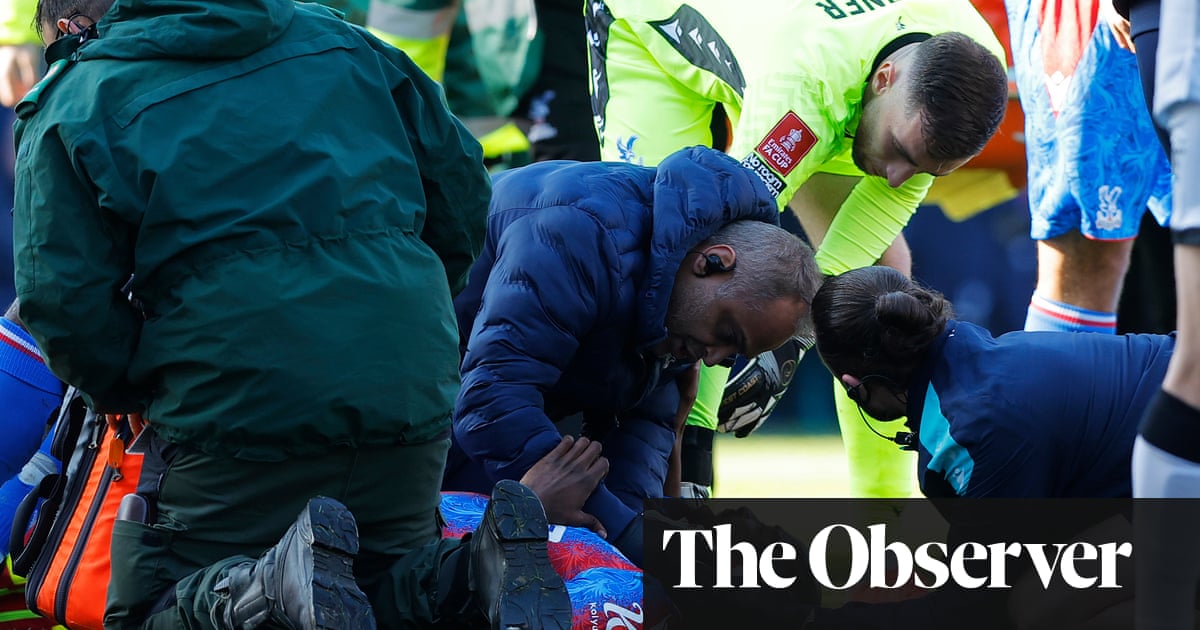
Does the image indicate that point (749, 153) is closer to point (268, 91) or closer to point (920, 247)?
point (268, 91)

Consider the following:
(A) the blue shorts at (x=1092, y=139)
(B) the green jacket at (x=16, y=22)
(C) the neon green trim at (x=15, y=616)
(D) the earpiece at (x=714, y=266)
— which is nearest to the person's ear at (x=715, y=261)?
(D) the earpiece at (x=714, y=266)

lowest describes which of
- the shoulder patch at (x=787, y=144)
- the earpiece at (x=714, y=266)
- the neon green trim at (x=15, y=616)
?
the neon green trim at (x=15, y=616)

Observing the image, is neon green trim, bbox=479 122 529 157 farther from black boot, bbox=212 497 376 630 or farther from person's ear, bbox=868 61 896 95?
black boot, bbox=212 497 376 630

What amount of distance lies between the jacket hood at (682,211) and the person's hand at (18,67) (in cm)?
228

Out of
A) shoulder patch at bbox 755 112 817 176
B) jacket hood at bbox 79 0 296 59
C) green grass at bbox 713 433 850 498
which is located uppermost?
jacket hood at bbox 79 0 296 59

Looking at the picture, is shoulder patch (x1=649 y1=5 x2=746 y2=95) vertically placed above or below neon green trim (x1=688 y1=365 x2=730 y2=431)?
above

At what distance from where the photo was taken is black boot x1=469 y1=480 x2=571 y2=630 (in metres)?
2.23

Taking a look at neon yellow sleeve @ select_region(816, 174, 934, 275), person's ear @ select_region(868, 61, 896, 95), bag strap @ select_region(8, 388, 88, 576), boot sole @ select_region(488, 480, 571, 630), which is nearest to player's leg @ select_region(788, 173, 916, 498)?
neon yellow sleeve @ select_region(816, 174, 934, 275)

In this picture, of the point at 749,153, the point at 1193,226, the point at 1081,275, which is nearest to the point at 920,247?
the point at 1081,275

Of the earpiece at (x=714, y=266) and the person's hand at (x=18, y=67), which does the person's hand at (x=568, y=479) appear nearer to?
the earpiece at (x=714, y=266)

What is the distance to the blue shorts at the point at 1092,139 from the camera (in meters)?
3.97

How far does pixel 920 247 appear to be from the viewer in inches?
224

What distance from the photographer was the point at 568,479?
9.33ft

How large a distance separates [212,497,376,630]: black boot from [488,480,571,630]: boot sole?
0.21 metres
